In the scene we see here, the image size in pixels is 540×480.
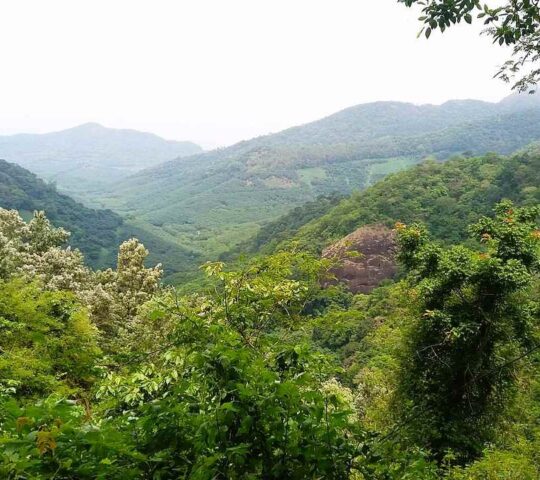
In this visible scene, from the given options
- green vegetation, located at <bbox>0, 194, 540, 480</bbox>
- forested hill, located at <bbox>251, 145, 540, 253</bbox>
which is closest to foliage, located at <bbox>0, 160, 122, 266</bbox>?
forested hill, located at <bbox>251, 145, 540, 253</bbox>

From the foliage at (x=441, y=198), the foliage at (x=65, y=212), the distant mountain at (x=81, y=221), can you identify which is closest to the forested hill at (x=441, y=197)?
the foliage at (x=441, y=198)

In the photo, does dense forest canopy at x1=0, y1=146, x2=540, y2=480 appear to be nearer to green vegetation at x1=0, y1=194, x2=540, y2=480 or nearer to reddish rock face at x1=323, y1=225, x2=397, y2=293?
green vegetation at x1=0, y1=194, x2=540, y2=480

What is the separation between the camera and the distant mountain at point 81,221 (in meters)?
105

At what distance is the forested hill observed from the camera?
58.8 m

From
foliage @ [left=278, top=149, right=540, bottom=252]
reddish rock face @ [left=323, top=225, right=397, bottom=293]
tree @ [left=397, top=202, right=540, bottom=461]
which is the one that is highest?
tree @ [left=397, top=202, right=540, bottom=461]

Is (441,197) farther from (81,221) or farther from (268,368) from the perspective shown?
(81,221)

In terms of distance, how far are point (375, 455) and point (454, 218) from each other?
61.2m

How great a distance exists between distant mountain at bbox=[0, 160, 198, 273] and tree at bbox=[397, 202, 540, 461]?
89.7m

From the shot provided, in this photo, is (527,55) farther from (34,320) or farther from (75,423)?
(34,320)

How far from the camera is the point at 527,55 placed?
523cm

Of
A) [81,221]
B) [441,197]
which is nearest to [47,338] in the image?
[441,197]

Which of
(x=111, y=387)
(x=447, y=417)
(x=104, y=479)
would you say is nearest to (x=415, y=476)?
(x=104, y=479)

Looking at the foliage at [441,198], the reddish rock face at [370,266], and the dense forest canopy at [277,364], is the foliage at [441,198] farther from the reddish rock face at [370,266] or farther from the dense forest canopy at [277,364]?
the dense forest canopy at [277,364]

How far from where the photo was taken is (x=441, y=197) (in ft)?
216
